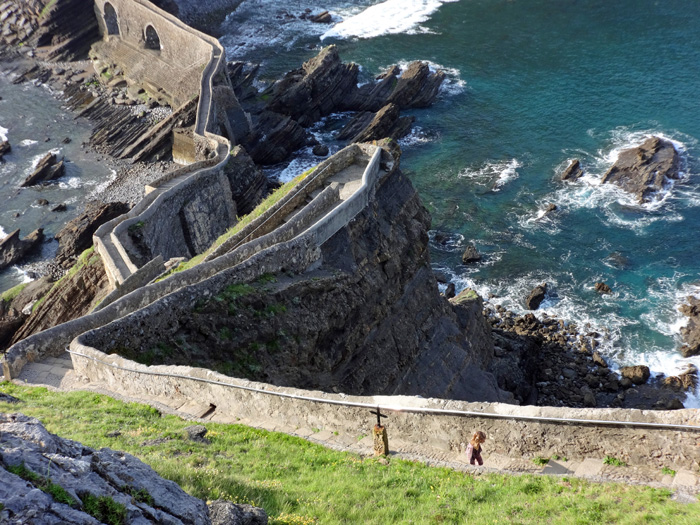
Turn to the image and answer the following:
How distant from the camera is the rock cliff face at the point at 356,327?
57.6 feet

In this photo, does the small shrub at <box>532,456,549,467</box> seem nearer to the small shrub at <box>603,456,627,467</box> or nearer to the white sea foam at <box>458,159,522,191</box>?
the small shrub at <box>603,456,627,467</box>

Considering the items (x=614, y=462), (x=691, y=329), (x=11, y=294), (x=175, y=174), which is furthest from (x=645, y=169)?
(x=11, y=294)

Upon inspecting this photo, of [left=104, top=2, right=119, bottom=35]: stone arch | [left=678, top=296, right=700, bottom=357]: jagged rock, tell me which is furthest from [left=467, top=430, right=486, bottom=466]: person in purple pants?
[left=104, top=2, right=119, bottom=35]: stone arch

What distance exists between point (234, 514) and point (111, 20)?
6159cm

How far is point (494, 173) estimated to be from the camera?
44.3m

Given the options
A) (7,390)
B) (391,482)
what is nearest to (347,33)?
(7,390)

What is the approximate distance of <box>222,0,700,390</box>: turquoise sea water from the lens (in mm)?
35219

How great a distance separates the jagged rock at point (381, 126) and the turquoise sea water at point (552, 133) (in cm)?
122

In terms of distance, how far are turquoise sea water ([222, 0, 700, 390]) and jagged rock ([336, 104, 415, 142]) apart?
4.00ft

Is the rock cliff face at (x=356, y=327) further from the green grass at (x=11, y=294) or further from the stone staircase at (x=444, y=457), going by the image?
the green grass at (x=11, y=294)

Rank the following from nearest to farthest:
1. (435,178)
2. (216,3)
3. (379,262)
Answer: (379,262) < (435,178) < (216,3)

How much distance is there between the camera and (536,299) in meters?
34.2

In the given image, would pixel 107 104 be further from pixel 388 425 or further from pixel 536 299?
pixel 388 425

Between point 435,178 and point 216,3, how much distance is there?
1630 inches
